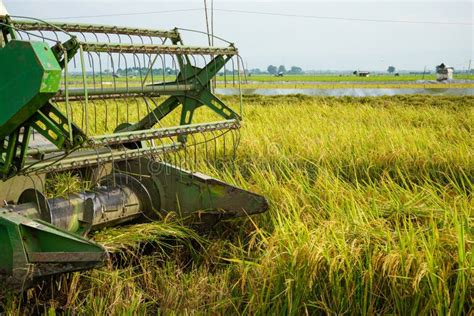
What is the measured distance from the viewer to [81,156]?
3.71 metres

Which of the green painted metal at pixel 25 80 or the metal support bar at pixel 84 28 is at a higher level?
the metal support bar at pixel 84 28

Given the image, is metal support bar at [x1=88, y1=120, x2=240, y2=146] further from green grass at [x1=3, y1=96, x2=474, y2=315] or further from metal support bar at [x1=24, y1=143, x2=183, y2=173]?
green grass at [x1=3, y1=96, x2=474, y2=315]

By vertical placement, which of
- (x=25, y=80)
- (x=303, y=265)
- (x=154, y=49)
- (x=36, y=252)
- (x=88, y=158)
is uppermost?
(x=154, y=49)

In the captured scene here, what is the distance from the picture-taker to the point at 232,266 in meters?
3.38

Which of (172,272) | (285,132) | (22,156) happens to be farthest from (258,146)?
(22,156)

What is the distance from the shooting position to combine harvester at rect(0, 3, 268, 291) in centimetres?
268

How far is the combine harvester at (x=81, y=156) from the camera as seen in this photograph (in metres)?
2.68

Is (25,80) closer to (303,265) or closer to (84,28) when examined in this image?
(84,28)

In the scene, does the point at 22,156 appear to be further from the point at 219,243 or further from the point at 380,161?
the point at 380,161

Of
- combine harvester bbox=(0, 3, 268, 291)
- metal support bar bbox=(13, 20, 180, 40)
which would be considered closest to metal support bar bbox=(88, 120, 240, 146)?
combine harvester bbox=(0, 3, 268, 291)

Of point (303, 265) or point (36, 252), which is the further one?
point (303, 265)

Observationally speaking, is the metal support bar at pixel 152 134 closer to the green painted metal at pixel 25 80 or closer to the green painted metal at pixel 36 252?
the green painted metal at pixel 25 80

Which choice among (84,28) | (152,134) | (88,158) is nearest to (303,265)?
(152,134)

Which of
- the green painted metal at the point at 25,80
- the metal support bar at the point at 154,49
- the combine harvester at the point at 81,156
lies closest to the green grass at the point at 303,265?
the combine harvester at the point at 81,156
